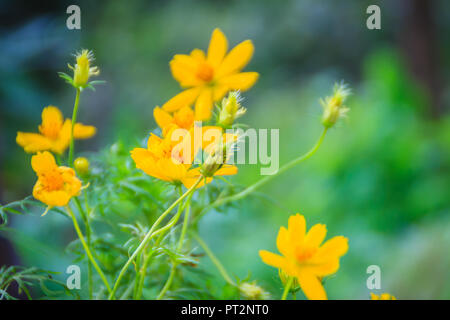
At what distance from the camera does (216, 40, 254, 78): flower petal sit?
0.48 meters

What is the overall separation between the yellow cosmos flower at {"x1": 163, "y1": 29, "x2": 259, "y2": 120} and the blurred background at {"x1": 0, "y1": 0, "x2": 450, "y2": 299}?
92 mm

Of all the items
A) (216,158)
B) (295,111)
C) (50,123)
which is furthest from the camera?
(295,111)

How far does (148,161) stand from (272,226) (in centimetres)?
114

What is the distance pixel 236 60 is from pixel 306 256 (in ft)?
0.80

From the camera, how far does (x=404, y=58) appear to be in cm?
211

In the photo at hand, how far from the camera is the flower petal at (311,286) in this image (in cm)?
33

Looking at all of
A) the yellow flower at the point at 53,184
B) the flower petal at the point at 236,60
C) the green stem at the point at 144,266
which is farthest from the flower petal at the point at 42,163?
the flower petal at the point at 236,60

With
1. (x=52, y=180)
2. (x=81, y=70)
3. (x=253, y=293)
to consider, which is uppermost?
(x=81, y=70)

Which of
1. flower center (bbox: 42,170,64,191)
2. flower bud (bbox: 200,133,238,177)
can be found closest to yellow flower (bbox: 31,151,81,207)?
flower center (bbox: 42,170,64,191)

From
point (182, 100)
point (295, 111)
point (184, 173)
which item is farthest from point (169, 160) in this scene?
point (295, 111)

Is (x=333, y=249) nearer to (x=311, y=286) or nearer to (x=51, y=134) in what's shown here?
(x=311, y=286)

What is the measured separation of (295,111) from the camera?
2424 mm

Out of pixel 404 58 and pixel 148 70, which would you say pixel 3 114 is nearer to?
pixel 148 70
